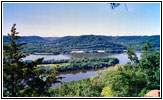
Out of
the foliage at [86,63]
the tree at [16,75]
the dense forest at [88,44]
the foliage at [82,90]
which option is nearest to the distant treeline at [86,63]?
the foliage at [86,63]

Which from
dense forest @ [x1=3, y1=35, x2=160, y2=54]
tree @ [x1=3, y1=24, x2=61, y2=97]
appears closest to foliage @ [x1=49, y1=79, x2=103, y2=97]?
tree @ [x1=3, y1=24, x2=61, y2=97]

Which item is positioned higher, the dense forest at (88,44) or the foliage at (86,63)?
the dense forest at (88,44)

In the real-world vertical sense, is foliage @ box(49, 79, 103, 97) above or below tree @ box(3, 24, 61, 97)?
below

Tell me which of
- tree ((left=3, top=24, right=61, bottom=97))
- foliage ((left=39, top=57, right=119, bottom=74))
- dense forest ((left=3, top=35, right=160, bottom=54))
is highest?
dense forest ((left=3, top=35, right=160, bottom=54))

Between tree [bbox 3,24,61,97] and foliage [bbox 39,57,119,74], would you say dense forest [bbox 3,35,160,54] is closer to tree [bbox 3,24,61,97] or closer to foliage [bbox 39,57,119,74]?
foliage [bbox 39,57,119,74]

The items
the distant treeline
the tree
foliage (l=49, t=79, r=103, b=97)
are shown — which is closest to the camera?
the tree

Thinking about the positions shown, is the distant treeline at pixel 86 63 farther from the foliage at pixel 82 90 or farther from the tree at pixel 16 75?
the tree at pixel 16 75

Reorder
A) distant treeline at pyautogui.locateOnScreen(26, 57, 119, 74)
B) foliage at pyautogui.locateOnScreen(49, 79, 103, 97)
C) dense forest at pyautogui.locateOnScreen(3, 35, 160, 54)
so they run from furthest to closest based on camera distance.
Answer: distant treeline at pyautogui.locateOnScreen(26, 57, 119, 74) → dense forest at pyautogui.locateOnScreen(3, 35, 160, 54) → foliage at pyautogui.locateOnScreen(49, 79, 103, 97)

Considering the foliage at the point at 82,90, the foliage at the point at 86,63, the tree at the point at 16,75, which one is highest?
the tree at the point at 16,75

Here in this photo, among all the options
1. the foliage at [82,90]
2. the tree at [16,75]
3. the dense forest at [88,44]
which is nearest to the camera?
the tree at [16,75]

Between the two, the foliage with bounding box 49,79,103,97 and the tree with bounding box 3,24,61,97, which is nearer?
the tree with bounding box 3,24,61,97

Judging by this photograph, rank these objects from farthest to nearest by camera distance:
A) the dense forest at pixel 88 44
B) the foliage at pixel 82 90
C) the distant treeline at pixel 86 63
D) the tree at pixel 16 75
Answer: the distant treeline at pixel 86 63
the dense forest at pixel 88 44
the foliage at pixel 82 90
the tree at pixel 16 75

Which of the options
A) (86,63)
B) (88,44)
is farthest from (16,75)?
(88,44)

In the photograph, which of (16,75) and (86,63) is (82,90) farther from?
(86,63)
